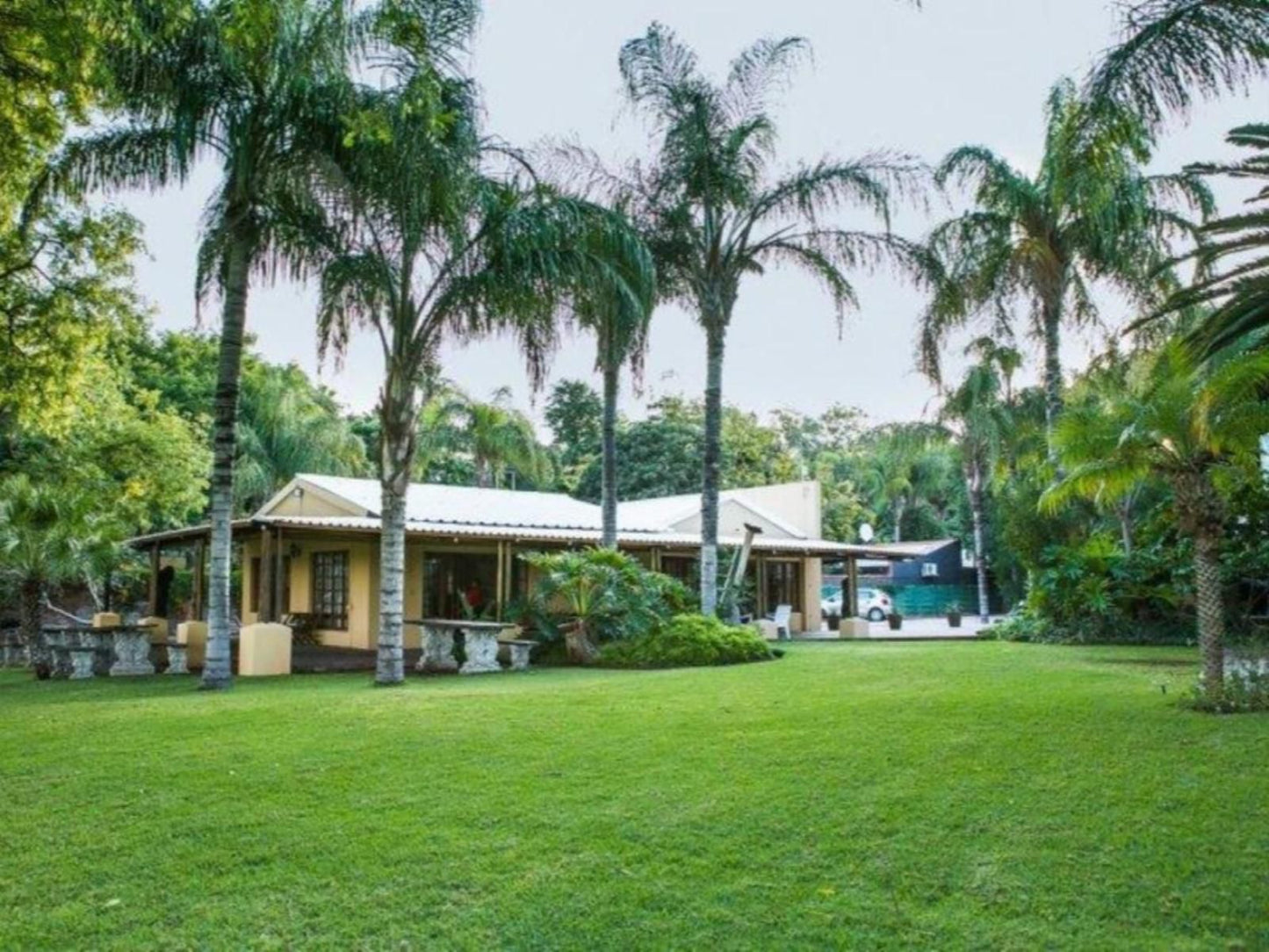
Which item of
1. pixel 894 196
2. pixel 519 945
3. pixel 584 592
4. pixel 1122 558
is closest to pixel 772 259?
pixel 894 196

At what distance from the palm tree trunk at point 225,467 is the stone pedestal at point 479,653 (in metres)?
3.31

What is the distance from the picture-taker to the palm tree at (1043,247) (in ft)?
52.2

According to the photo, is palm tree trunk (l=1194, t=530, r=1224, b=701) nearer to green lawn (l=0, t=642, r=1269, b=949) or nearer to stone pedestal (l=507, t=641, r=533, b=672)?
green lawn (l=0, t=642, r=1269, b=949)

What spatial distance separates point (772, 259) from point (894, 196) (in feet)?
6.74

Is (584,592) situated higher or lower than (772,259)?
lower

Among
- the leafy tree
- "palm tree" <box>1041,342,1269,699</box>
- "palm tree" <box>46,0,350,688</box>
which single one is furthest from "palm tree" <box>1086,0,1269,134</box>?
the leafy tree

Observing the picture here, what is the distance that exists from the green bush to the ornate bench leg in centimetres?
619

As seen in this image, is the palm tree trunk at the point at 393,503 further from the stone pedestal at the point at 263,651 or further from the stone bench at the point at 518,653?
the stone pedestal at the point at 263,651

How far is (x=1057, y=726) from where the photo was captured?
7.44 metres

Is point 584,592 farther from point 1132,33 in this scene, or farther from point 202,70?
point 1132,33

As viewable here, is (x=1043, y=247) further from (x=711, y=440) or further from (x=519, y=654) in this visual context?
(x=519, y=654)

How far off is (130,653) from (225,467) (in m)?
4.39

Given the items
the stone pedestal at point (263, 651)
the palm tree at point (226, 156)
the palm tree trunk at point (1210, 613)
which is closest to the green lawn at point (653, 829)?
the palm tree trunk at point (1210, 613)

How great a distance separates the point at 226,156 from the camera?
39.9ft
